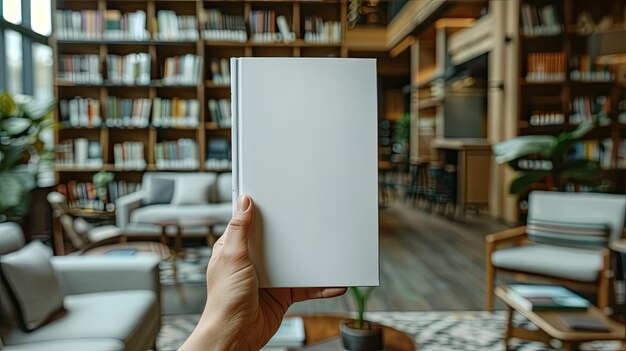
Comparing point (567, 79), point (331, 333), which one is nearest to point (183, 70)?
point (567, 79)

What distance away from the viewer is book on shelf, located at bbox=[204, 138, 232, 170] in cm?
688

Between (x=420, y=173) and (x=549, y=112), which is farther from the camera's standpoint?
(x=420, y=173)

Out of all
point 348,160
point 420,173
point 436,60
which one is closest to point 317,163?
point 348,160

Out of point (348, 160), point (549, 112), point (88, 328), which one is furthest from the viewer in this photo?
point (549, 112)

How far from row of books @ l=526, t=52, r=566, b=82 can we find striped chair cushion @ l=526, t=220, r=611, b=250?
13.3 feet

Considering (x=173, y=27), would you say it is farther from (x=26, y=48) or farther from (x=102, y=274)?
(x=102, y=274)

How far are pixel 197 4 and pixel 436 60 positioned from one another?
25.5 feet

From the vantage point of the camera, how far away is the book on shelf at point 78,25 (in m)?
6.66

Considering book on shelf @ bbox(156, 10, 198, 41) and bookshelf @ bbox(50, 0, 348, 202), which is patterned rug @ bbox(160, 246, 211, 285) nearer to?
bookshelf @ bbox(50, 0, 348, 202)

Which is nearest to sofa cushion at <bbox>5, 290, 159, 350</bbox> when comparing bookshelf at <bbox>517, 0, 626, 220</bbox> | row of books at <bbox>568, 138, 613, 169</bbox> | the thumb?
→ the thumb

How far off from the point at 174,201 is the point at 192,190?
22 centimetres

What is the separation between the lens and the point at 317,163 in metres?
0.74

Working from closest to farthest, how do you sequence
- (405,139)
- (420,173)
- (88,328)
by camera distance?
(88,328) < (420,173) < (405,139)

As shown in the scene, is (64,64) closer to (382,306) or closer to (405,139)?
(382,306)
